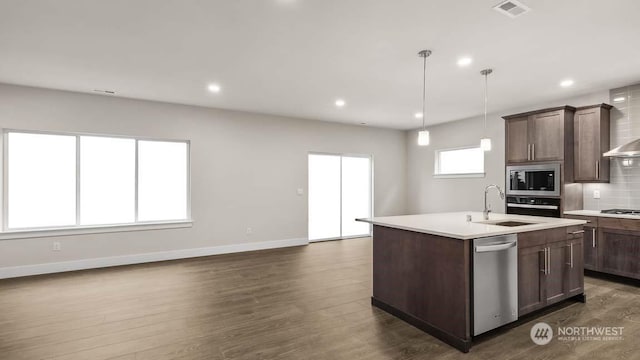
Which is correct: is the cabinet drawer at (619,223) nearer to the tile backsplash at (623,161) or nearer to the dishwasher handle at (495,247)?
the tile backsplash at (623,161)

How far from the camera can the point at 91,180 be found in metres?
4.96

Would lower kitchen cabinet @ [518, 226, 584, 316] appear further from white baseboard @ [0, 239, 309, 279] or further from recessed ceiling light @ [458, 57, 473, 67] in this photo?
white baseboard @ [0, 239, 309, 279]

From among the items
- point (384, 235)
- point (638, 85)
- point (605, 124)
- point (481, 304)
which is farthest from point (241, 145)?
point (638, 85)

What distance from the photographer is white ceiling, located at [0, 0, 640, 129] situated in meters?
2.51

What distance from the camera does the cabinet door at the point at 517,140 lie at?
5.06 m

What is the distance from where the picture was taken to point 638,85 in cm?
434

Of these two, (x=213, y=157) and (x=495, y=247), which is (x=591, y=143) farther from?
(x=213, y=157)

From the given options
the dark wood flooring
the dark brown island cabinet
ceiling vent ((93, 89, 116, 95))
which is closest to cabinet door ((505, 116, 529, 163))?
the dark brown island cabinet

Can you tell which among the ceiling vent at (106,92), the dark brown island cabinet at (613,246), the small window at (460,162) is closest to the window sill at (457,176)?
the small window at (460,162)

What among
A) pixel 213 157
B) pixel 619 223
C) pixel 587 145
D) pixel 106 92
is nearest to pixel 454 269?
pixel 619 223

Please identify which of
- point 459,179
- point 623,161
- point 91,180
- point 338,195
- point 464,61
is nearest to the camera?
point 464,61

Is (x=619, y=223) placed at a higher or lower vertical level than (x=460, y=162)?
lower

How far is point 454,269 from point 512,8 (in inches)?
83.0

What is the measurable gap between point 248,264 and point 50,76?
12.2 feet
